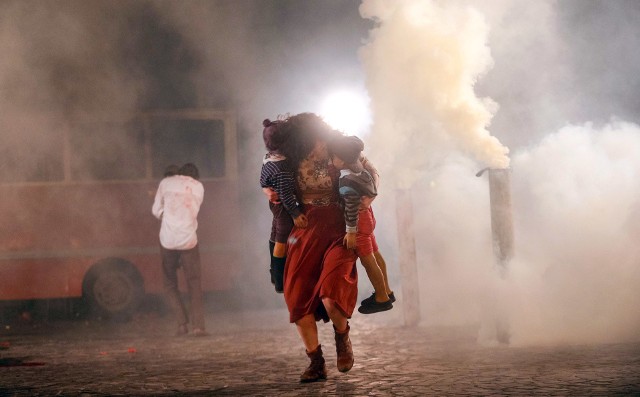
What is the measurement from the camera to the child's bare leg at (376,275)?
6941mm

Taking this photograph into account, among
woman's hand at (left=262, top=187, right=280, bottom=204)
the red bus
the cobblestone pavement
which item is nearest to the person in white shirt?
the cobblestone pavement

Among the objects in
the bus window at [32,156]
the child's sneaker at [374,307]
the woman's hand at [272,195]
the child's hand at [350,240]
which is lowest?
the child's sneaker at [374,307]

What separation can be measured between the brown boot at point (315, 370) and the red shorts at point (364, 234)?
2.50 feet

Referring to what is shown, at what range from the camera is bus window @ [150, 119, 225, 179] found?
12961 mm

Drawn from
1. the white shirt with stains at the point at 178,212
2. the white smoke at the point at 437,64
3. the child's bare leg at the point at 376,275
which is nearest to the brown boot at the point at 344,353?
the child's bare leg at the point at 376,275

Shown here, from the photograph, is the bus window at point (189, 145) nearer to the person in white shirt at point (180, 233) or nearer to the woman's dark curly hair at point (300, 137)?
the person in white shirt at point (180, 233)

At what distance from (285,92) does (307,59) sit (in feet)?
2.64

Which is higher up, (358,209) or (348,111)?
(348,111)

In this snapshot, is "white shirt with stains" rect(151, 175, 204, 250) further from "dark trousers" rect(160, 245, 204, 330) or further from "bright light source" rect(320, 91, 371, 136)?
"bright light source" rect(320, 91, 371, 136)

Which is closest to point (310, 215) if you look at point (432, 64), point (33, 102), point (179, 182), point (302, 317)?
point (302, 317)

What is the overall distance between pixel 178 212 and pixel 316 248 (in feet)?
13.3

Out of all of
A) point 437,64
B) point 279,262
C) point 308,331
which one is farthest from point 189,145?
point 308,331

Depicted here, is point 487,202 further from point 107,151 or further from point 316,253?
point 316,253

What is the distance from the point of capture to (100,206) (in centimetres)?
1275
